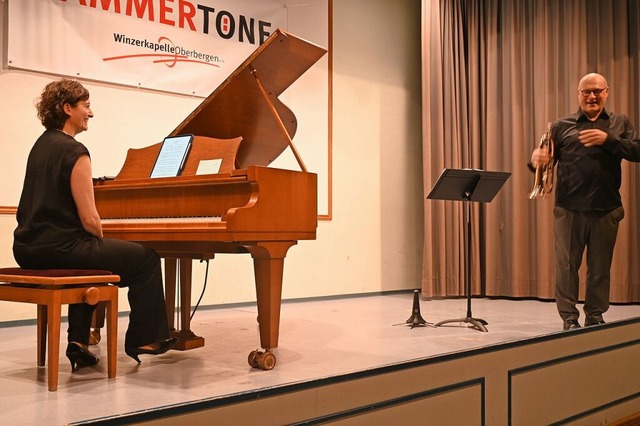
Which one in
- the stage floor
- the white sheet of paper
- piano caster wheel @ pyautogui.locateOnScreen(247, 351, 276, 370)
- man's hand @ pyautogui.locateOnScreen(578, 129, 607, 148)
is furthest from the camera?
man's hand @ pyautogui.locateOnScreen(578, 129, 607, 148)

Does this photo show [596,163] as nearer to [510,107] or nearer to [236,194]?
[236,194]

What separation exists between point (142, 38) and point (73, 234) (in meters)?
2.61

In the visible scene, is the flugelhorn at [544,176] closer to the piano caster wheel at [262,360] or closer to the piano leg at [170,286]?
the piano caster wheel at [262,360]

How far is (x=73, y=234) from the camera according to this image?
3.32m

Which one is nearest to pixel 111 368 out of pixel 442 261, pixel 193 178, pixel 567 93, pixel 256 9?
pixel 193 178

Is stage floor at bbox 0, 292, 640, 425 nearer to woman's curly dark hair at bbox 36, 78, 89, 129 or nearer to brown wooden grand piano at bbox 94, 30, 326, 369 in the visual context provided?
brown wooden grand piano at bbox 94, 30, 326, 369

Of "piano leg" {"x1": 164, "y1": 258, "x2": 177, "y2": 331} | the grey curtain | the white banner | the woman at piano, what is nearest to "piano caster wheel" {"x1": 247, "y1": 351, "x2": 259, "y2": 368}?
the woman at piano

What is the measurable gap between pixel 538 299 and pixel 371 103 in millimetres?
2429

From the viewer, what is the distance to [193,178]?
3529 mm

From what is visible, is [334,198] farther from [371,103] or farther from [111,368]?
[111,368]

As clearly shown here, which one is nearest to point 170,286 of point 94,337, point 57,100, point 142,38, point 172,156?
point 94,337

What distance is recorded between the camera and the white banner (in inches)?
197

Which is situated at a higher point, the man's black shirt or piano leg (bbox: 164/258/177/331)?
the man's black shirt

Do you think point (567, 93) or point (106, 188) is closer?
point (106, 188)
